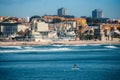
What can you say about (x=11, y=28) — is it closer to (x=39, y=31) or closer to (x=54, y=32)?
(x=39, y=31)

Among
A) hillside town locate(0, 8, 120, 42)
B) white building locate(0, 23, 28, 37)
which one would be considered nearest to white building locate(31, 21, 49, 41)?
hillside town locate(0, 8, 120, 42)

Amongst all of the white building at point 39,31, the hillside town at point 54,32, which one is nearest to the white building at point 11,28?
the hillside town at point 54,32

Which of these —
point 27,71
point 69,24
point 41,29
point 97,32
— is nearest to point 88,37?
point 97,32

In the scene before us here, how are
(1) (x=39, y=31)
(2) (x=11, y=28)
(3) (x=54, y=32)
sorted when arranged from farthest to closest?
(2) (x=11, y=28) < (1) (x=39, y=31) < (3) (x=54, y=32)

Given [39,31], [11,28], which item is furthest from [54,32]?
[11,28]

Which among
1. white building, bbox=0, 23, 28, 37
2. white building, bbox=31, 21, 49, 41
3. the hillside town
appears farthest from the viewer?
white building, bbox=0, 23, 28, 37

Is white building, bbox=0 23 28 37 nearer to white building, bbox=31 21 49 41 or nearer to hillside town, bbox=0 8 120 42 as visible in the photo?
hillside town, bbox=0 8 120 42

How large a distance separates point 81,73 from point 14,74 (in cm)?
174

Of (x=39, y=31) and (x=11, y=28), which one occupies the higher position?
(x=11, y=28)

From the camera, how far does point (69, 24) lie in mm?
58750

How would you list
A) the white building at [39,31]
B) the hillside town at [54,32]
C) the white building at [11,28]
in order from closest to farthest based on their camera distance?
the white building at [39,31]
the hillside town at [54,32]
the white building at [11,28]

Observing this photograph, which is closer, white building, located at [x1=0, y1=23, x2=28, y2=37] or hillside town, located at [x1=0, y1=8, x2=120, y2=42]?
hillside town, located at [x1=0, y1=8, x2=120, y2=42]

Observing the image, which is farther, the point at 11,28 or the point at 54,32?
the point at 11,28

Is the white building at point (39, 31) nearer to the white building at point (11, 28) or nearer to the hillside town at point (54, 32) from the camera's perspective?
the hillside town at point (54, 32)
